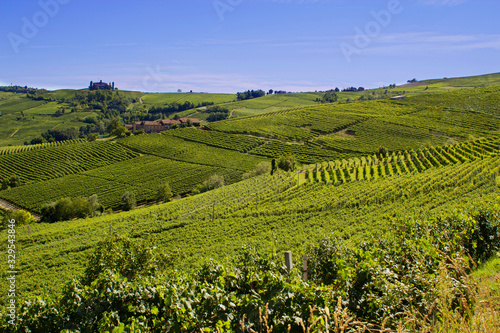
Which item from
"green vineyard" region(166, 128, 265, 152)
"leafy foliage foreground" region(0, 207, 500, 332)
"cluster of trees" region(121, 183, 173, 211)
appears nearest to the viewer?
"leafy foliage foreground" region(0, 207, 500, 332)

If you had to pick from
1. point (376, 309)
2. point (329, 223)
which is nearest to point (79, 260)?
point (329, 223)

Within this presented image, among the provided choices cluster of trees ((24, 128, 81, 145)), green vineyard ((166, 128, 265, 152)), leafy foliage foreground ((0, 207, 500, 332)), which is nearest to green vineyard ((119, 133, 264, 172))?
green vineyard ((166, 128, 265, 152))

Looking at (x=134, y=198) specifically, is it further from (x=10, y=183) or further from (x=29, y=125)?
(x=29, y=125)

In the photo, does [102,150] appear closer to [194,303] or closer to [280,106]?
[194,303]

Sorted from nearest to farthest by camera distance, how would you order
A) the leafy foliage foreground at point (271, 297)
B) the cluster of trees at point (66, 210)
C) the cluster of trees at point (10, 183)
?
the leafy foliage foreground at point (271, 297) → the cluster of trees at point (66, 210) → the cluster of trees at point (10, 183)

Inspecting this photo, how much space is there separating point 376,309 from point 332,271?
1.60 metres

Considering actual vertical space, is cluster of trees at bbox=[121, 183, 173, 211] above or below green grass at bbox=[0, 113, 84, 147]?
below

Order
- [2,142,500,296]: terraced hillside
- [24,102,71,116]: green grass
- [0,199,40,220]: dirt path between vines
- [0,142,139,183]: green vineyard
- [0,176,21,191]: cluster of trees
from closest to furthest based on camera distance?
1. [2,142,500,296]: terraced hillside
2. [0,199,40,220]: dirt path between vines
3. [0,176,21,191]: cluster of trees
4. [0,142,139,183]: green vineyard
5. [24,102,71,116]: green grass

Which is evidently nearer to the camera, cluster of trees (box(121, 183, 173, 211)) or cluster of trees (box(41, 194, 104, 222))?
cluster of trees (box(41, 194, 104, 222))

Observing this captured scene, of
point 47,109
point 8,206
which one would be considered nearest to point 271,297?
point 8,206

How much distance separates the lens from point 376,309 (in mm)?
5125

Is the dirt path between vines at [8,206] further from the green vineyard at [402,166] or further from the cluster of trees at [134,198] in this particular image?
the green vineyard at [402,166]

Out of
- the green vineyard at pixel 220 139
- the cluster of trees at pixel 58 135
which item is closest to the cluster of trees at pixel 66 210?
the green vineyard at pixel 220 139

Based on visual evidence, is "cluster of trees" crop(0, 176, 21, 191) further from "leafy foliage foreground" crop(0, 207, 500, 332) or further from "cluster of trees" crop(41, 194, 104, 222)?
"leafy foliage foreground" crop(0, 207, 500, 332)
